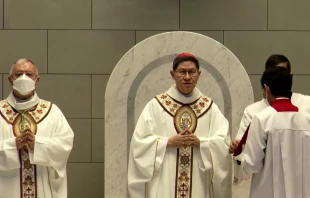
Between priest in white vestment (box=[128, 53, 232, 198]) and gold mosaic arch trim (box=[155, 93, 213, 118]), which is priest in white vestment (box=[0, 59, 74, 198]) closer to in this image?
priest in white vestment (box=[128, 53, 232, 198])

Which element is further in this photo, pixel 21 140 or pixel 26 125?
pixel 26 125

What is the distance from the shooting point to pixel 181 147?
627 centimetres

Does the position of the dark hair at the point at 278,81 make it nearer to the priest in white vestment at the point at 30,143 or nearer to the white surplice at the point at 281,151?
the white surplice at the point at 281,151

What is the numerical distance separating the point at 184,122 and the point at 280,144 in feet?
3.81

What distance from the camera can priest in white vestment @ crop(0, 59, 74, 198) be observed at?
599cm

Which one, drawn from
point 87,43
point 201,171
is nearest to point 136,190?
point 201,171

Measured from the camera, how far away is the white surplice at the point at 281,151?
17.8 feet

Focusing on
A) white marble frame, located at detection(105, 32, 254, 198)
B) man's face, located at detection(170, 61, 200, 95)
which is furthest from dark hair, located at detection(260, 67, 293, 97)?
white marble frame, located at detection(105, 32, 254, 198)

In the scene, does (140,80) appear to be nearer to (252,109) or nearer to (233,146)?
(252,109)

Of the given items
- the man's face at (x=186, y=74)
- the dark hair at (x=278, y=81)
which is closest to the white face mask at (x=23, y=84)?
the man's face at (x=186, y=74)

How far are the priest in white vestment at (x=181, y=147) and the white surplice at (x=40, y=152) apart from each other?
614mm

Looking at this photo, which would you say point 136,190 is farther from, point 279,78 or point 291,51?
point 291,51

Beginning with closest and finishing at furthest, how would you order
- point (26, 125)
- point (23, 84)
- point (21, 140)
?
point (21, 140), point (23, 84), point (26, 125)

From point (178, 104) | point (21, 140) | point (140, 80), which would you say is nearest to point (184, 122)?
point (178, 104)
